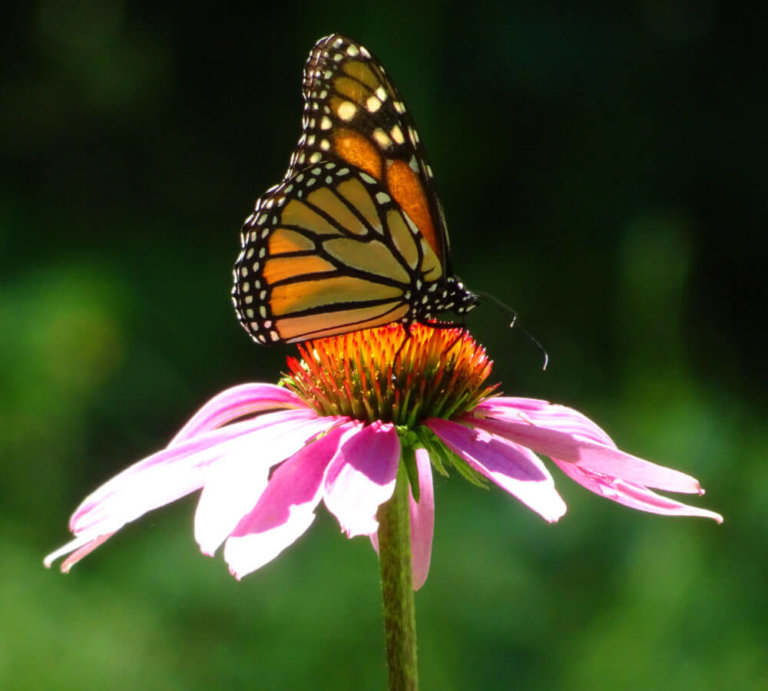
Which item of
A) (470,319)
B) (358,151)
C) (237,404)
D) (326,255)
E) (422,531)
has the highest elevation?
(358,151)

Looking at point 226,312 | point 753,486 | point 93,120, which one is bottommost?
point 753,486

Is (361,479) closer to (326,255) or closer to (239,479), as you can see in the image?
(239,479)

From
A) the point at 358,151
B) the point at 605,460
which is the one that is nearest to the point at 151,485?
the point at 605,460

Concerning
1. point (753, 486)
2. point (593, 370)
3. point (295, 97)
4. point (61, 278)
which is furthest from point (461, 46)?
point (753, 486)

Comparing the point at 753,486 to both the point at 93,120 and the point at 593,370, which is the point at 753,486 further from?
the point at 93,120

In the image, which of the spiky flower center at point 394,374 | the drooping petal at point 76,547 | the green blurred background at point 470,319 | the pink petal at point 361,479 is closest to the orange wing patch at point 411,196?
the spiky flower center at point 394,374

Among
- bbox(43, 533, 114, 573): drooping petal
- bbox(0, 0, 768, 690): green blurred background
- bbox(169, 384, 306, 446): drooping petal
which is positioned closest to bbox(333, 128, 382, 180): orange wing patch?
bbox(169, 384, 306, 446): drooping petal

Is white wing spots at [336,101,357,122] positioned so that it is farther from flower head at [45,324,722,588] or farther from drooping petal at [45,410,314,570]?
drooping petal at [45,410,314,570]
